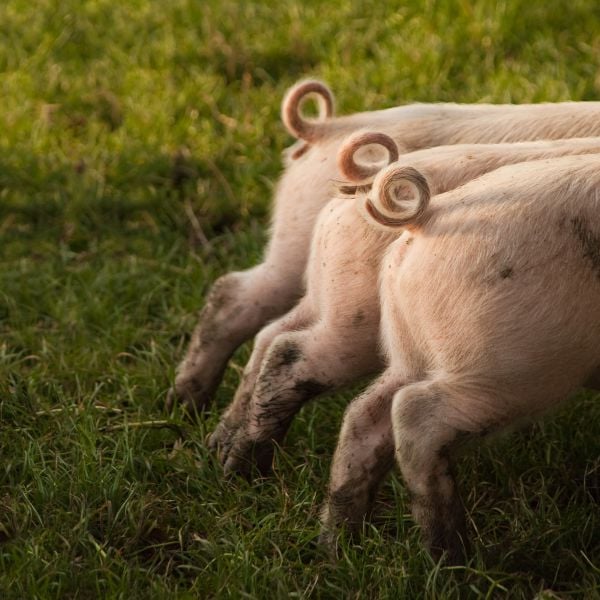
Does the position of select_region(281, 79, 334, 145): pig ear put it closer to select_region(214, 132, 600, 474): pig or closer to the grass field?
select_region(214, 132, 600, 474): pig

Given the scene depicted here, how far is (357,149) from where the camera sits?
357cm

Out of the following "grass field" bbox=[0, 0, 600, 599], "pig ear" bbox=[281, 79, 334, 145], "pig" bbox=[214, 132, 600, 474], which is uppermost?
"pig ear" bbox=[281, 79, 334, 145]

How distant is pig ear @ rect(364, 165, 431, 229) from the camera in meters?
→ 3.26

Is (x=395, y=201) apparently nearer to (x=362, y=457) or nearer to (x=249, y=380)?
(x=362, y=457)

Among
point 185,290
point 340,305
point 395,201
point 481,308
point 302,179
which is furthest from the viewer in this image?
point 185,290

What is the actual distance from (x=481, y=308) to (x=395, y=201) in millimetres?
348

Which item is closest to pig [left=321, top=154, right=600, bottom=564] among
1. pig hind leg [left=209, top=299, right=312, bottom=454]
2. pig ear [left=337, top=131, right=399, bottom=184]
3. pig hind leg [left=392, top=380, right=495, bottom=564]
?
pig hind leg [left=392, top=380, right=495, bottom=564]

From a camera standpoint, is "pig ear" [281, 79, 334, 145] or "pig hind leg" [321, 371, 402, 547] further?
"pig ear" [281, 79, 334, 145]

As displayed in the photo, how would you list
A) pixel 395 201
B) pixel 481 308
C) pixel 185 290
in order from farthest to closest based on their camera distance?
pixel 185 290 → pixel 395 201 → pixel 481 308

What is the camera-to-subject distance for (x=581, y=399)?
14.0 ft

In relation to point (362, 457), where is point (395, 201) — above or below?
above

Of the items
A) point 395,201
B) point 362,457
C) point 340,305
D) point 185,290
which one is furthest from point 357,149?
point 185,290

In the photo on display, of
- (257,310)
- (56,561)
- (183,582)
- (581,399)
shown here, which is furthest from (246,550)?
(581,399)

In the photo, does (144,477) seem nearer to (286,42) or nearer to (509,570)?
(509,570)
